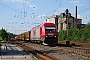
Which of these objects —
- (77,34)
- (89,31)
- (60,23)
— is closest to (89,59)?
(89,31)

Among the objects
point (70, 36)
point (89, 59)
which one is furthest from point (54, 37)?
point (70, 36)

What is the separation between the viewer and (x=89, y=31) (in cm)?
4816

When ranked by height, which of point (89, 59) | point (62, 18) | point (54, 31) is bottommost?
point (89, 59)

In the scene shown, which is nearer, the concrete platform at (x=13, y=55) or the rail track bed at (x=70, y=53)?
the concrete platform at (x=13, y=55)

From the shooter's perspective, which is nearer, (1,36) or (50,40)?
(50,40)

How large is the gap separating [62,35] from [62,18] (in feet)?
104

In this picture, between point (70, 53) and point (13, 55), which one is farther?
point (70, 53)

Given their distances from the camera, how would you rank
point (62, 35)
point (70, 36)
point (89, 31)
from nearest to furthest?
1. point (89, 31)
2. point (70, 36)
3. point (62, 35)

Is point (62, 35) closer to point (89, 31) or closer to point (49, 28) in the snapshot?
point (89, 31)

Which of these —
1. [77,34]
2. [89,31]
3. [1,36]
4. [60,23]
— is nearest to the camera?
[89,31]

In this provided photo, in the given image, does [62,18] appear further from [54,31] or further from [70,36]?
[54,31]

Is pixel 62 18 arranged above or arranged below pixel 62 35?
above

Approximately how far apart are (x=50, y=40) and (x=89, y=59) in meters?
16.9

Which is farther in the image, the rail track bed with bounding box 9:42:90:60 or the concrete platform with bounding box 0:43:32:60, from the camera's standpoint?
the rail track bed with bounding box 9:42:90:60
